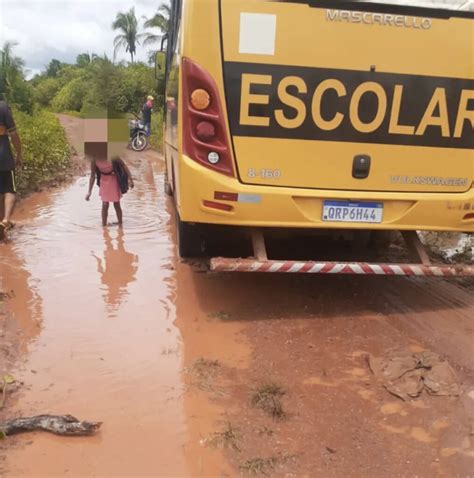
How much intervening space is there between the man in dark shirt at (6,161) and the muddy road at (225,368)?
1.01 meters

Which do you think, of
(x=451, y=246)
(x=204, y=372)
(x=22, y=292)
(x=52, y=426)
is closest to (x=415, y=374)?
(x=204, y=372)

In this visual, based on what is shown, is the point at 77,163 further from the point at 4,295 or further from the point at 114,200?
the point at 4,295

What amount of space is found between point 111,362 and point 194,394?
2.30ft

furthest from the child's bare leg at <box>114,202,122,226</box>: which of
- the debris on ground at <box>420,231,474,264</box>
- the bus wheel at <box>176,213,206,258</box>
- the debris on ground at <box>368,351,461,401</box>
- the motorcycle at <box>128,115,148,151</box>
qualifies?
the motorcycle at <box>128,115,148,151</box>

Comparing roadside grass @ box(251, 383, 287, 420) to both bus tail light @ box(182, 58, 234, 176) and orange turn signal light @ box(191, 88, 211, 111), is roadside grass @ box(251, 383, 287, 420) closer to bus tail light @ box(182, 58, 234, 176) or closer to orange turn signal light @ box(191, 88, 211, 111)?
bus tail light @ box(182, 58, 234, 176)

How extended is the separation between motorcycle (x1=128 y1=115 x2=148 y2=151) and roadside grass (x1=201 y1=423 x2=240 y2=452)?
616 inches

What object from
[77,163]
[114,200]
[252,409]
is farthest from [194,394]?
[77,163]

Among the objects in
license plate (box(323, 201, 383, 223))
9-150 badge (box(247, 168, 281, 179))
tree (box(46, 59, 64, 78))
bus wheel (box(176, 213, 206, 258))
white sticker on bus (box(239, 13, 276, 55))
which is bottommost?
bus wheel (box(176, 213, 206, 258))

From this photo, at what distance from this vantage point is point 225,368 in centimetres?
359

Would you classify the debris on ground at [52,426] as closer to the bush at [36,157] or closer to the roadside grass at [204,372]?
the roadside grass at [204,372]

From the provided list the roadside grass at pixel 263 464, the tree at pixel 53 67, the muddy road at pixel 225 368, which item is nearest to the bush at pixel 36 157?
the muddy road at pixel 225 368

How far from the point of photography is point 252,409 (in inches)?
122

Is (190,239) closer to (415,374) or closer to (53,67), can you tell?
(415,374)

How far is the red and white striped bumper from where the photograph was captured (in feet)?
13.5
